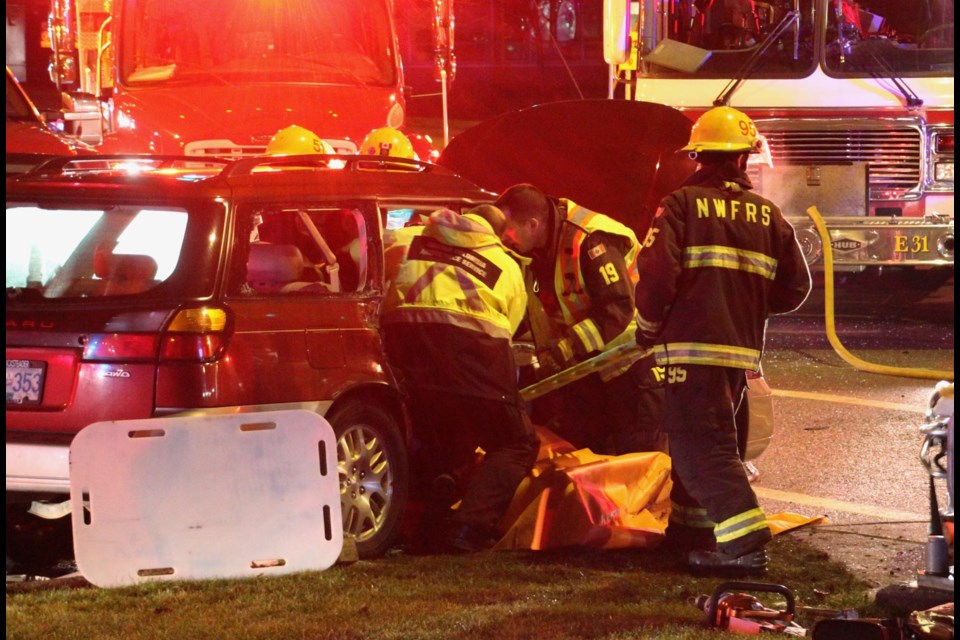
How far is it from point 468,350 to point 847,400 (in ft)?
15.4

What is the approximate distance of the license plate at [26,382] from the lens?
20.1 ft

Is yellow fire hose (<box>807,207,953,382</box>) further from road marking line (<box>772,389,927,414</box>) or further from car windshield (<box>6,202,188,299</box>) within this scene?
road marking line (<box>772,389,927,414</box>)

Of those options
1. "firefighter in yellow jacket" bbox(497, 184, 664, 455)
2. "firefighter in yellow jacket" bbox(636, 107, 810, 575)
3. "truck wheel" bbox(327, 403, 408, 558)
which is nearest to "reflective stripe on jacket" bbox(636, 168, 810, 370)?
"firefighter in yellow jacket" bbox(636, 107, 810, 575)

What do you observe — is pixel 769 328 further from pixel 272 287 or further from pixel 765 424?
pixel 272 287

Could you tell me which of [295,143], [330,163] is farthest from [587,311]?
[295,143]

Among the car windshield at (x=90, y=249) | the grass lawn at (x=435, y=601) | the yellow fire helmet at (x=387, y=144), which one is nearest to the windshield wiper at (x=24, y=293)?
the car windshield at (x=90, y=249)

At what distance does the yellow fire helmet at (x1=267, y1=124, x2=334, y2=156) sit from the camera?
32.2 ft

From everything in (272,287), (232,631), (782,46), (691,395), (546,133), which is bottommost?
(232,631)

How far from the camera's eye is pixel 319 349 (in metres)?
6.45

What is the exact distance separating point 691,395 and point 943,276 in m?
8.94

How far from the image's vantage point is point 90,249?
664cm

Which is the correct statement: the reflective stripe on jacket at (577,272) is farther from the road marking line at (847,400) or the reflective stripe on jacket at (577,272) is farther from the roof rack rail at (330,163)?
the road marking line at (847,400)

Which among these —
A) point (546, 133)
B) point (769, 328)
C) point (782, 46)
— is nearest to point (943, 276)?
point (769, 328)

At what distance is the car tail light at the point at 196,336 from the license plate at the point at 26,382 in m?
0.49
